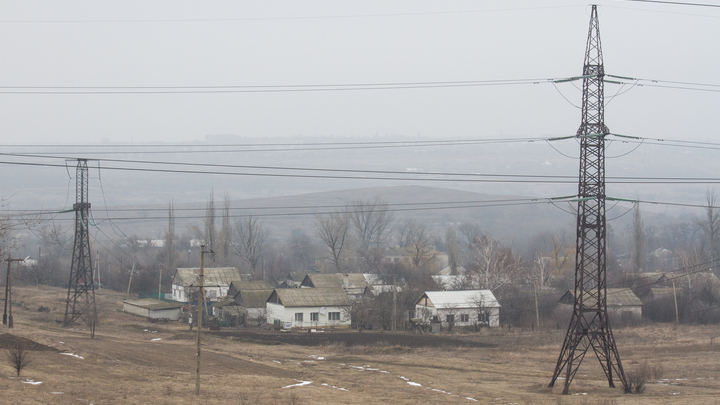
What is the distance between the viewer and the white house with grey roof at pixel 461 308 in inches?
2502

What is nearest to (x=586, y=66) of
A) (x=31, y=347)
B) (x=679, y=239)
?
(x=31, y=347)

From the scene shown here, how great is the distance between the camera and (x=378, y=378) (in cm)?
3350

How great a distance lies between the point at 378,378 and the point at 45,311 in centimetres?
4064

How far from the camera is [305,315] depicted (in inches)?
2490

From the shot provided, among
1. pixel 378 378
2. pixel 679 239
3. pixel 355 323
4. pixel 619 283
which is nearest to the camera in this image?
pixel 378 378

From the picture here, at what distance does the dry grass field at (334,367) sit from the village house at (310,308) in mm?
4614

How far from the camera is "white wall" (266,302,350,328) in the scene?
2473 inches

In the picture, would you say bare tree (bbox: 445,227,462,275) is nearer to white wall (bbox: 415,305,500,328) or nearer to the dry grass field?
white wall (bbox: 415,305,500,328)

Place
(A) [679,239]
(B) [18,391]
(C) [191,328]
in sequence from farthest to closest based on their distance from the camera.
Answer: (A) [679,239] < (C) [191,328] < (B) [18,391]

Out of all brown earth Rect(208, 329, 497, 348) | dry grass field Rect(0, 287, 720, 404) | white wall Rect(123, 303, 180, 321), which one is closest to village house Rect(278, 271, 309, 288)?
white wall Rect(123, 303, 180, 321)

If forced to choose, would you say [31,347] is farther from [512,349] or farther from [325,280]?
[325,280]

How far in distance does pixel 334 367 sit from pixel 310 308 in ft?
86.0

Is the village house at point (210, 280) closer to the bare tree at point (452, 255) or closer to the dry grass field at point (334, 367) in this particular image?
the dry grass field at point (334, 367)

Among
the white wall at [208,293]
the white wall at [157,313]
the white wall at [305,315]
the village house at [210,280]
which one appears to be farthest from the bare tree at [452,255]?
the white wall at [157,313]
